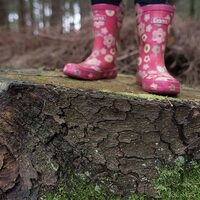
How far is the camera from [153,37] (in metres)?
1.81

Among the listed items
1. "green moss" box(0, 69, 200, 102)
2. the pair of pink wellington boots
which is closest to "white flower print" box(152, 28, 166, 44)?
the pair of pink wellington boots

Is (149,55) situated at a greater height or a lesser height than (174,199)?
greater

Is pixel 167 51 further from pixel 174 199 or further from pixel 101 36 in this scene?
pixel 174 199

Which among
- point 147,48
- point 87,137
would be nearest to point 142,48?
point 147,48

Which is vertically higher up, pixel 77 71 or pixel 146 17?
pixel 146 17

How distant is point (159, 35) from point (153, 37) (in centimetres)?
3

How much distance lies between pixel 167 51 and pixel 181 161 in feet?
7.53

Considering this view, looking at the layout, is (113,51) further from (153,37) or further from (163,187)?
(163,187)

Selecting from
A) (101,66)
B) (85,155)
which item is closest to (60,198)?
(85,155)

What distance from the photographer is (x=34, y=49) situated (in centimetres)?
485

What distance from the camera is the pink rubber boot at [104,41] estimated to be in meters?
1.93

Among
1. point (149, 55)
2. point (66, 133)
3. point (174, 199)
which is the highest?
point (149, 55)

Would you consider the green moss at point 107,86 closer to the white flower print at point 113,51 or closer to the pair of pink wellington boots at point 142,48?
the pair of pink wellington boots at point 142,48

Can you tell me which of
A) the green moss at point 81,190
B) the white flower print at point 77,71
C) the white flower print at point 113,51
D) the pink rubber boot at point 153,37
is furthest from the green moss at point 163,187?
the white flower print at point 113,51
